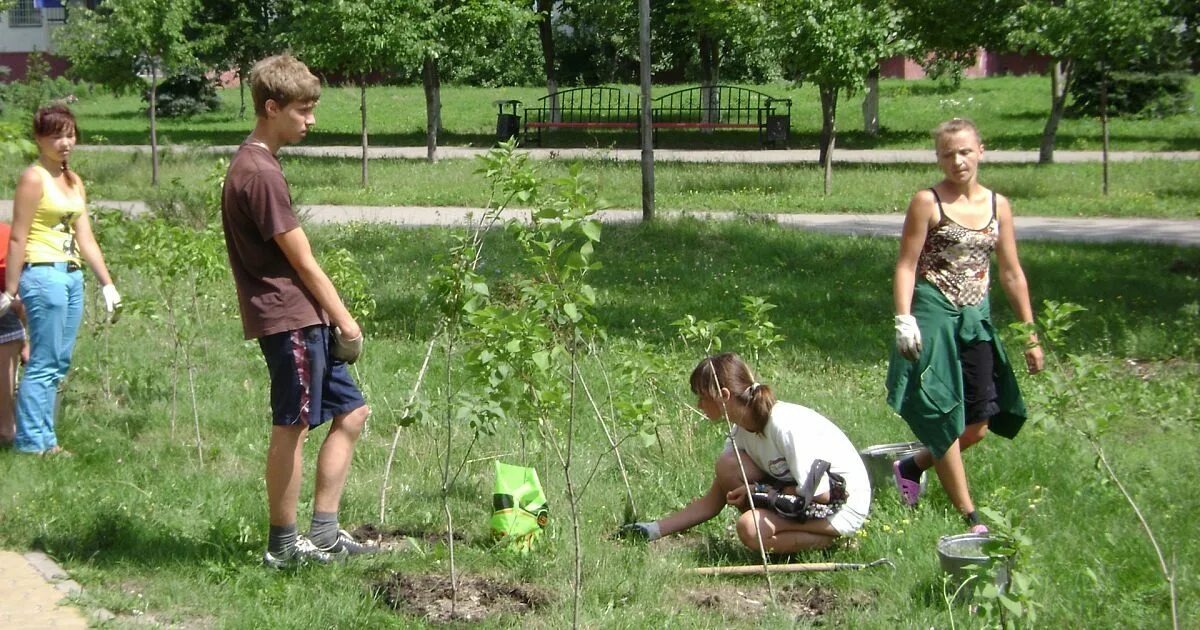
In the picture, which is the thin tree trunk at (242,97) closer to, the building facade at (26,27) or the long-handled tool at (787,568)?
the building facade at (26,27)

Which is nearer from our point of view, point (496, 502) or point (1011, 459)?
point (496, 502)

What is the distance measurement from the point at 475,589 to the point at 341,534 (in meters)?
0.61

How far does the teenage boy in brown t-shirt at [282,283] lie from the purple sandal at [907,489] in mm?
2403

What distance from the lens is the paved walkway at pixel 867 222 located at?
45.9ft

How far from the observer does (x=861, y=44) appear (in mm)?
18125

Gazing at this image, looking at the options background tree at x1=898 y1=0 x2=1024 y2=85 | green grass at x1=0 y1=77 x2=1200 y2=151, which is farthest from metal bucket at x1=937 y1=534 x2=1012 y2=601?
green grass at x1=0 y1=77 x2=1200 y2=151

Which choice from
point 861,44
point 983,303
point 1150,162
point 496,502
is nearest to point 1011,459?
point 983,303

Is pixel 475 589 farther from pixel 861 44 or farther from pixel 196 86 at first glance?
pixel 196 86

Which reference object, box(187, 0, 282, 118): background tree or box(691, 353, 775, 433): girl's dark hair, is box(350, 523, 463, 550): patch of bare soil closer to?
box(691, 353, 775, 433): girl's dark hair

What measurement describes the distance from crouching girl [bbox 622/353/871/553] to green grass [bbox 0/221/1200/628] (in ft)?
0.58

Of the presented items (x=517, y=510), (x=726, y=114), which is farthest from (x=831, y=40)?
(x=726, y=114)

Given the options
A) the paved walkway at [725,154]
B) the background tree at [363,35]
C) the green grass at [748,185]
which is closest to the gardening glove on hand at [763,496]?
the green grass at [748,185]

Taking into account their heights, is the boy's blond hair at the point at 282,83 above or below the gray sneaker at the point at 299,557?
above

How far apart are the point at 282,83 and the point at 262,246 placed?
0.56 m
